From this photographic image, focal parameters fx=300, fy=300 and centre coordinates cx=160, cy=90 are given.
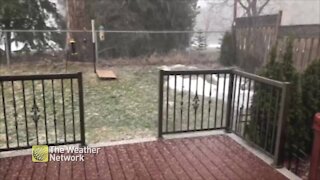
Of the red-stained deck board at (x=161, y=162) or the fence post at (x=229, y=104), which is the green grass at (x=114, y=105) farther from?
the fence post at (x=229, y=104)

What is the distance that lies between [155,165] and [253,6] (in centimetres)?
971

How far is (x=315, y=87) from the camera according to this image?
307 cm

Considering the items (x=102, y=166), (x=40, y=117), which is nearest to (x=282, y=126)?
(x=102, y=166)

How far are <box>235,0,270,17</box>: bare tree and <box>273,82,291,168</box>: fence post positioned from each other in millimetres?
8911

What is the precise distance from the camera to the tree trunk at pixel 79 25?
27.6 ft

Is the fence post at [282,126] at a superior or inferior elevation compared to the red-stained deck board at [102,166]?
superior

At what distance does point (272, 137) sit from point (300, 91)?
1.70ft

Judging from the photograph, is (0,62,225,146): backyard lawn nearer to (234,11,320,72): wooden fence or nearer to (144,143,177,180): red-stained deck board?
(144,143,177,180): red-stained deck board

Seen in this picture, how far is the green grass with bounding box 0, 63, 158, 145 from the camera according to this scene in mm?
3906

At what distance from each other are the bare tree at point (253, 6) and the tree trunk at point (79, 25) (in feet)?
18.8

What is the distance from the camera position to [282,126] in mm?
2707

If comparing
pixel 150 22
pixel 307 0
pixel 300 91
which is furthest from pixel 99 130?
pixel 150 22

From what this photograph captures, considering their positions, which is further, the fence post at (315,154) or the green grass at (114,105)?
the green grass at (114,105)

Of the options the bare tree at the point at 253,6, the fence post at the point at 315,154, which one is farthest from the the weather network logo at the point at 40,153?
the bare tree at the point at 253,6
